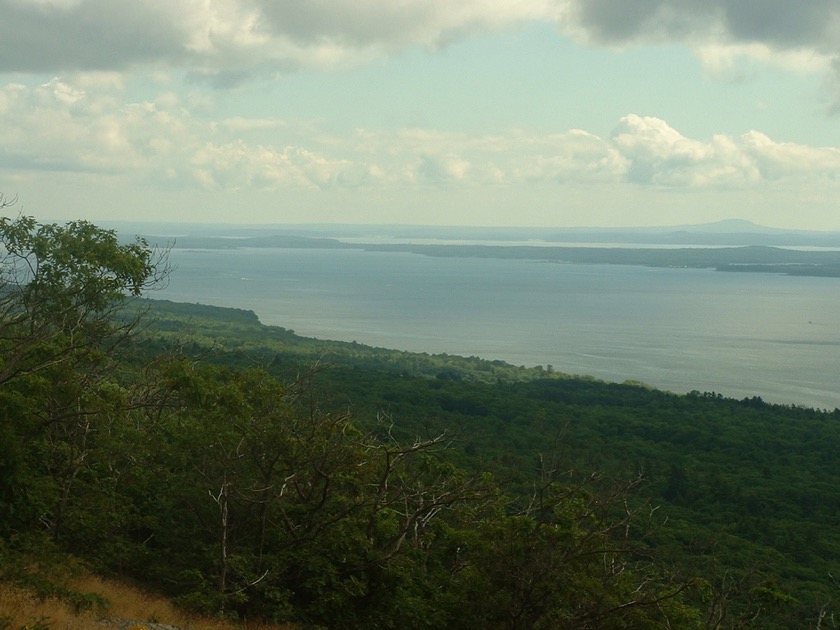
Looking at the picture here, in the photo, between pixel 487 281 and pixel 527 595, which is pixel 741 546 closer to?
pixel 527 595

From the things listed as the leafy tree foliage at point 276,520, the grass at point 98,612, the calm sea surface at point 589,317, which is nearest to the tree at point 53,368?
the leafy tree foliage at point 276,520

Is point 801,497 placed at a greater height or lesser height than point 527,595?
lesser

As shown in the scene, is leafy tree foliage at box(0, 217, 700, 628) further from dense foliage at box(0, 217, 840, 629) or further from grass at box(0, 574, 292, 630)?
grass at box(0, 574, 292, 630)

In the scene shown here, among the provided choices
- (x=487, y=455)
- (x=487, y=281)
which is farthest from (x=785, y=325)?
(x=487, y=455)

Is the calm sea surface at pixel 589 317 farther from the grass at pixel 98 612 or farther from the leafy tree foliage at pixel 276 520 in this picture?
the grass at pixel 98 612

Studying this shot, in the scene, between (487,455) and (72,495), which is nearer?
(72,495)

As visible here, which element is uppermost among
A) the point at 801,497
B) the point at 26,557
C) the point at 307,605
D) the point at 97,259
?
the point at 97,259

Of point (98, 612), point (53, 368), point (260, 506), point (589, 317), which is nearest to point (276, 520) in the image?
point (260, 506)

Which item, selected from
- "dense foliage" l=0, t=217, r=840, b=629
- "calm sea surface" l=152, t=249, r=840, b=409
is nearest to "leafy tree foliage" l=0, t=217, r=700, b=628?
"dense foliage" l=0, t=217, r=840, b=629
